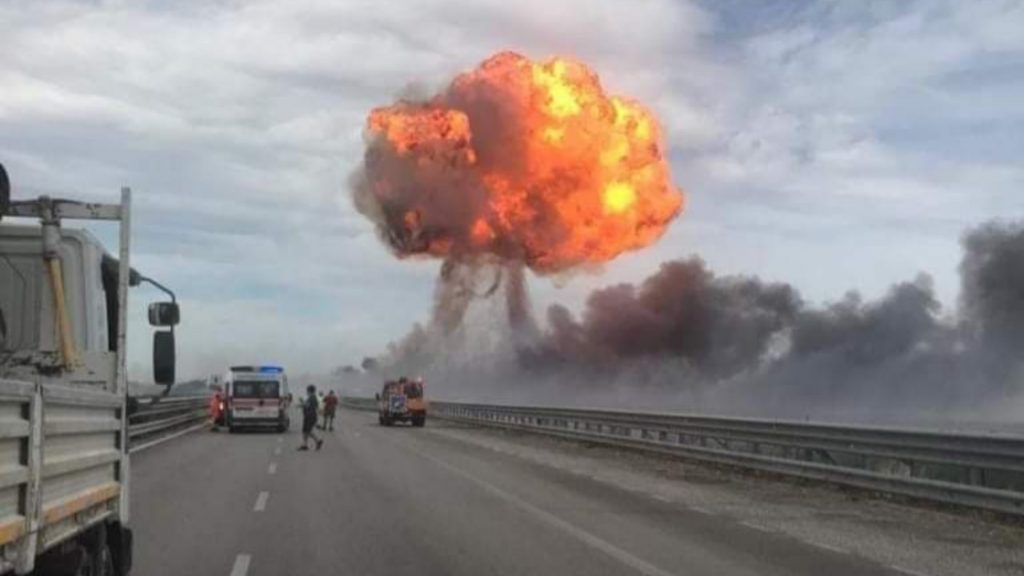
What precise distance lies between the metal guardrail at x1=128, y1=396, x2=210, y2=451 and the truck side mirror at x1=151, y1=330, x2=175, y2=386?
40.5ft

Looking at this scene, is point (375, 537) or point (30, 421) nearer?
point (30, 421)

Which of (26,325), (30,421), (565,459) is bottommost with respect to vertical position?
(565,459)

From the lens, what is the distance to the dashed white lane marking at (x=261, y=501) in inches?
547

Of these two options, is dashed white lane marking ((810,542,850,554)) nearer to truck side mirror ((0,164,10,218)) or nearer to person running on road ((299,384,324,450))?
truck side mirror ((0,164,10,218))

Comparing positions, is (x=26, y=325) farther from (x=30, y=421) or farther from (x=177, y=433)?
(x=177, y=433)

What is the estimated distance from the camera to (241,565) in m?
9.42

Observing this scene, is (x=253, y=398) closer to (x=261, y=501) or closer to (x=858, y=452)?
(x=261, y=501)

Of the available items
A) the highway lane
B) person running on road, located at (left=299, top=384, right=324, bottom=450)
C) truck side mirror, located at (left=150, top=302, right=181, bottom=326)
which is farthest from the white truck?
person running on road, located at (left=299, top=384, right=324, bottom=450)

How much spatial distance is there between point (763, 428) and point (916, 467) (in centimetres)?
400

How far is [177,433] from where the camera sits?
3509cm

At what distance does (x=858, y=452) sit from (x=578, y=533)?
20.0 ft

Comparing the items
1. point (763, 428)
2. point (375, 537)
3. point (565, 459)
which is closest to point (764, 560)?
point (375, 537)

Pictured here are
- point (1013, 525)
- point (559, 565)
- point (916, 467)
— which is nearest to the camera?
point (559, 565)

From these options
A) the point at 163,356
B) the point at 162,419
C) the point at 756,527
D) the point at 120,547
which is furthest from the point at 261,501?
the point at 162,419
